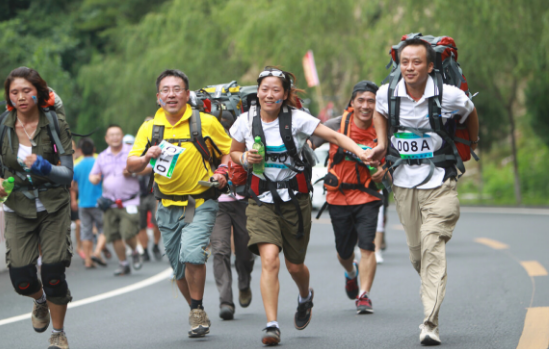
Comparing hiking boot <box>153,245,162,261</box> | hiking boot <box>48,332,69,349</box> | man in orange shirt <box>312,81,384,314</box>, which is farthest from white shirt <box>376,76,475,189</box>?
hiking boot <box>153,245,162,261</box>

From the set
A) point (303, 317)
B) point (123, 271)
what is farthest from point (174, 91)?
point (123, 271)

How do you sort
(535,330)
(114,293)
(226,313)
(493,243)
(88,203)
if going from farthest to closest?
(493,243) → (88,203) → (114,293) → (226,313) → (535,330)

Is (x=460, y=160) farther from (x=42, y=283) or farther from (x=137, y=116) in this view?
(x=137, y=116)

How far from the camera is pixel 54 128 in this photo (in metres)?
6.30

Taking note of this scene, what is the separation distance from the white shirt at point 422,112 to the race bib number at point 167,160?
1.55m

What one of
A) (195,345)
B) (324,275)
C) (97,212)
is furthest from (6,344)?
(97,212)

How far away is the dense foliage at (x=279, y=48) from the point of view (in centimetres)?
2441

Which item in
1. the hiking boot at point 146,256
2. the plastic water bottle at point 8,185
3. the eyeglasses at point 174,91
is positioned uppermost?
the eyeglasses at point 174,91

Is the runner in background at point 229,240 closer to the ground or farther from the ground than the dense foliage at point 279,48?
closer to the ground

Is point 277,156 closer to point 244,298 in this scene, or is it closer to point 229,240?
point 229,240

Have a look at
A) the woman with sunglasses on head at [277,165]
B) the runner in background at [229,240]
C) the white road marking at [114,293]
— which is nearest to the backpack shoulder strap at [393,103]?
the woman with sunglasses on head at [277,165]

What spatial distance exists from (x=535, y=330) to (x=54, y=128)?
3.83m

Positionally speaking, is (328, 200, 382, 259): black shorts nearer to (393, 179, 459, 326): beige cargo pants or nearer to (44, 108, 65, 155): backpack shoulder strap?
(393, 179, 459, 326): beige cargo pants

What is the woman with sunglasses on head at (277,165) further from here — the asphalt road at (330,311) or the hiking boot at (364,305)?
the hiking boot at (364,305)
